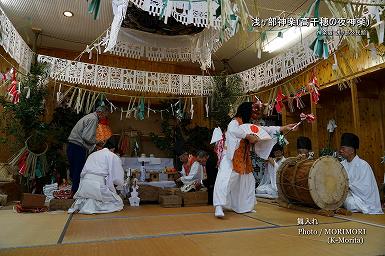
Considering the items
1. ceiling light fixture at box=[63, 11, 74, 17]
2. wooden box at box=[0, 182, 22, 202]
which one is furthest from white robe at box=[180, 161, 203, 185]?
ceiling light fixture at box=[63, 11, 74, 17]

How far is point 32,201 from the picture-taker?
14.4 ft

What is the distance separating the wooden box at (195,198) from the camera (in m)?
5.22

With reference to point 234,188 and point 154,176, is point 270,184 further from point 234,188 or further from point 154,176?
point 234,188

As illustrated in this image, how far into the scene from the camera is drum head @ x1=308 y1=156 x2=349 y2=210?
3.82 m

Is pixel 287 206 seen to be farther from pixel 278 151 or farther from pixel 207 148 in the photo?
pixel 207 148

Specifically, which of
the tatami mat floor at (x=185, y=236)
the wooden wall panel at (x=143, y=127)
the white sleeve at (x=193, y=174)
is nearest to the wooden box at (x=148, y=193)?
the white sleeve at (x=193, y=174)

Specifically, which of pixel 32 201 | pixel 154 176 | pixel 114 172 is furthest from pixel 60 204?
pixel 154 176

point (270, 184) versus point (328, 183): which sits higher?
point (328, 183)

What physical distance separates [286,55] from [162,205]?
11.7ft

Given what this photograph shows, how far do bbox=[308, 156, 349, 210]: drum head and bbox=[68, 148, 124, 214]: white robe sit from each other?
9.56ft

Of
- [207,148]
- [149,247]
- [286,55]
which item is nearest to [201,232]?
[149,247]

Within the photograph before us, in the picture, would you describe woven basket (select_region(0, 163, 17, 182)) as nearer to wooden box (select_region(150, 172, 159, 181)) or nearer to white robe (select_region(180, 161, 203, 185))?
wooden box (select_region(150, 172, 159, 181))

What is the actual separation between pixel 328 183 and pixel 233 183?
4.11 feet

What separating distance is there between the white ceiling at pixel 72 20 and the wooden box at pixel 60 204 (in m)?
3.69
